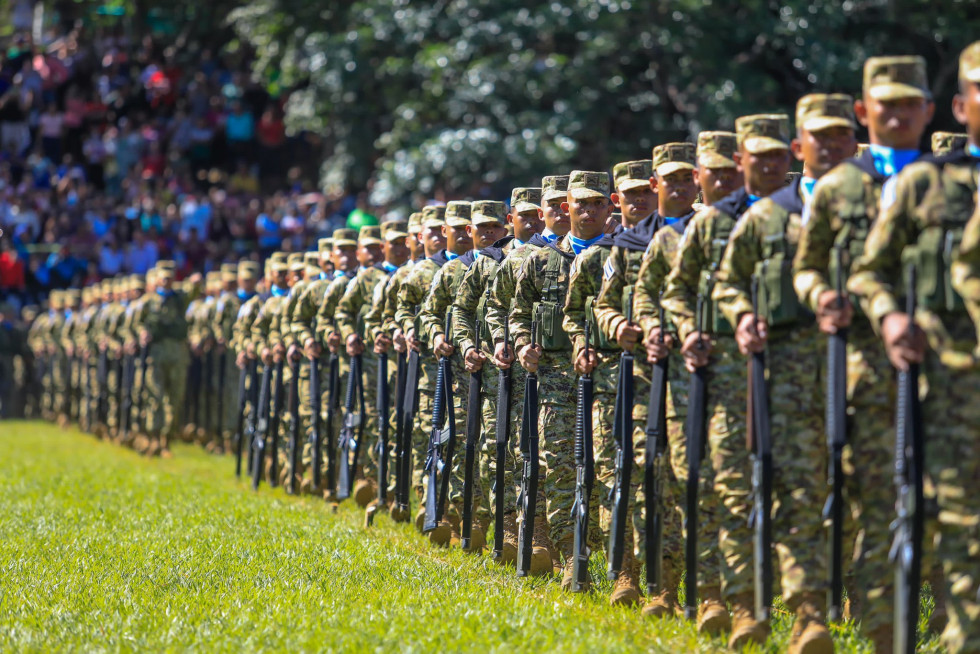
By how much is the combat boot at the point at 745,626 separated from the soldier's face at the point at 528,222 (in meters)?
3.99

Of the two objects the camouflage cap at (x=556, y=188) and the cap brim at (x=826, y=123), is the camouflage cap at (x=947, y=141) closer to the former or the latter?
the cap brim at (x=826, y=123)

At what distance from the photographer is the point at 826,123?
634 cm

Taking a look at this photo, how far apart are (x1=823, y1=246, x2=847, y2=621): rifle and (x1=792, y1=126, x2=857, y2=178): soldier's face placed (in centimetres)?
62

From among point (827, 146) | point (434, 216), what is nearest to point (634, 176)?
A: point (827, 146)

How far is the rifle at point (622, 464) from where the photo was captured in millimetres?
7590

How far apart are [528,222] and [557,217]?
0.65 m

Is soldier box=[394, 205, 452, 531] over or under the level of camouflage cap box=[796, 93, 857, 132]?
under

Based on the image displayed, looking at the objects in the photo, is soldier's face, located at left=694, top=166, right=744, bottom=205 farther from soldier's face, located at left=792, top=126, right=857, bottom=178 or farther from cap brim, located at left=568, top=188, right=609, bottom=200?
cap brim, located at left=568, top=188, right=609, bottom=200

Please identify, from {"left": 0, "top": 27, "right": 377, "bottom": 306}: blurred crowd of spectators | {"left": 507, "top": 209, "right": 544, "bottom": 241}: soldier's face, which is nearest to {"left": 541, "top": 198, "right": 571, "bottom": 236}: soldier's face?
{"left": 507, "top": 209, "right": 544, "bottom": 241}: soldier's face

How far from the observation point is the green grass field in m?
6.79

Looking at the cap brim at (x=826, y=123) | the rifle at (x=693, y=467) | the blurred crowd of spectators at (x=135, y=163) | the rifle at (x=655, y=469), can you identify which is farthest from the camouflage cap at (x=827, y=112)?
the blurred crowd of spectators at (x=135, y=163)

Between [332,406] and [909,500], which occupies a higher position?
[909,500]

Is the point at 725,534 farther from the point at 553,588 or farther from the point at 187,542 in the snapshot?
the point at 187,542

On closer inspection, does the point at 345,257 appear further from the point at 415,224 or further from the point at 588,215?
the point at 588,215
